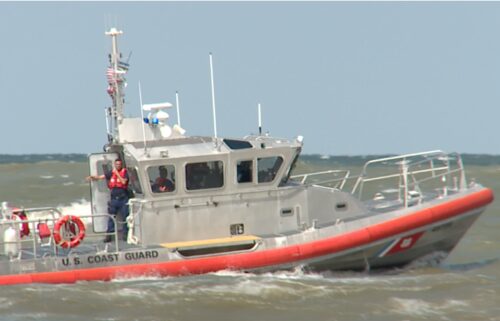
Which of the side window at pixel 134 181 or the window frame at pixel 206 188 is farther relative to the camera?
the side window at pixel 134 181

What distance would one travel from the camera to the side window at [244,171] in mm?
15000

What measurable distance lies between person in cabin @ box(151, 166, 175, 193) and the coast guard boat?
0.04ft

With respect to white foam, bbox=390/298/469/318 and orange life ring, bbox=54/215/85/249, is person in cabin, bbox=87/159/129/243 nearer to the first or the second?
orange life ring, bbox=54/215/85/249

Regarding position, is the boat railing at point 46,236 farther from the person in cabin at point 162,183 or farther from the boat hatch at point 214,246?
the boat hatch at point 214,246

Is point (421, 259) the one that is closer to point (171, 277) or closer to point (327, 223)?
point (327, 223)

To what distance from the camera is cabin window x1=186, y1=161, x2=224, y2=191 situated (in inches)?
587

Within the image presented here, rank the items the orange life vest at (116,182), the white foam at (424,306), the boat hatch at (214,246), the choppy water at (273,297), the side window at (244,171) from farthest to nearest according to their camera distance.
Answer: the orange life vest at (116,182) < the side window at (244,171) < the boat hatch at (214,246) < the white foam at (424,306) < the choppy water at (273,297)

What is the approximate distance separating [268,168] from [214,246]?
1.26 m

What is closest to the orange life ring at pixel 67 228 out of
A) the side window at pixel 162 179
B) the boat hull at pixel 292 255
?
the boat hull at pixel 292 255

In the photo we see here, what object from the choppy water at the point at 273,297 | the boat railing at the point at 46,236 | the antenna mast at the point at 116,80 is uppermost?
the antenna mast at the point at 116,80

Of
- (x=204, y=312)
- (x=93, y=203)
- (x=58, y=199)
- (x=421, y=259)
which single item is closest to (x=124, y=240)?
(x=93, y=203)

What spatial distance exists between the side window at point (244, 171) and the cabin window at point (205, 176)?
22 cm

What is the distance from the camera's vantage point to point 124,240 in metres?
15.6

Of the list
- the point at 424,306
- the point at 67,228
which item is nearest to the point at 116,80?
the point at 67,228
